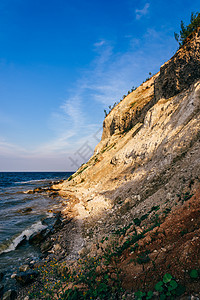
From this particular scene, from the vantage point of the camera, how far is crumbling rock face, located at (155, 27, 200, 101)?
16953 millimetres

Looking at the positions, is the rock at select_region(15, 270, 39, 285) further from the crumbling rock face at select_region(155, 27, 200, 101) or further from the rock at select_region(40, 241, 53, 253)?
the crumbling rock face at select_region(155, 27, 200, 101)

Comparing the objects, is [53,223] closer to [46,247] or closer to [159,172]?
[46,247]

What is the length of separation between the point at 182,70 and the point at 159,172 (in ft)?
46.5

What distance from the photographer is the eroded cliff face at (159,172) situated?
7184 mm

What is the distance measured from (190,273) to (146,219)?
4283mm

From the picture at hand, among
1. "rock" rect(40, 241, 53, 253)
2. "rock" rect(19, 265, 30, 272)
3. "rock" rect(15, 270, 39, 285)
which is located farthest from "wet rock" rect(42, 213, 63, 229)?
"rock" rect(15, 270, 39, 285)

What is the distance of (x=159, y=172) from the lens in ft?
37.2

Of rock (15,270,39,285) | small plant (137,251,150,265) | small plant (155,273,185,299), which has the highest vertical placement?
rock (15,270,39,285)

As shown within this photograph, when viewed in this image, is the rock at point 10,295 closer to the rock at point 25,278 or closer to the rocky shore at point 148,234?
the rocky shore at point 148,234

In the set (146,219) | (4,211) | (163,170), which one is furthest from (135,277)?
(4,211)

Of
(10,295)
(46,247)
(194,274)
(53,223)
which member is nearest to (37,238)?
(46,247)

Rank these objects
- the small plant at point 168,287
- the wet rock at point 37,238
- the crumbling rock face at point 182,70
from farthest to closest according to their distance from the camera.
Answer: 1. the crumbling rock face at point 182,70
2. the wet rock at point 37,238
3. the small plant at point 168,287

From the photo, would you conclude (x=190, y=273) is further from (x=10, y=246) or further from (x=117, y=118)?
(x=117, y=118)

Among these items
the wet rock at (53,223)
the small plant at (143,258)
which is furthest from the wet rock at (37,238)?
the small plant at (143,258)
